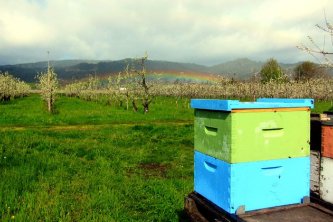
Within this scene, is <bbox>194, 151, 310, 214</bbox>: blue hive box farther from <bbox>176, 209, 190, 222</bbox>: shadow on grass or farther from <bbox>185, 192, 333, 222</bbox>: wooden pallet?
<bbox>176, 209, 190, 222</bbox>: shadow on grass

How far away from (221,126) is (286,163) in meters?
0.90

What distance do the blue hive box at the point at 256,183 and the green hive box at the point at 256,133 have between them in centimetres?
9

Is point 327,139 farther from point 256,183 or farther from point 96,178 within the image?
point 96,178

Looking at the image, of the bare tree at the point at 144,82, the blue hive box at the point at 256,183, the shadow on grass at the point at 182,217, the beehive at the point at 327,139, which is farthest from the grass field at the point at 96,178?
the bare tree at the point at 144,82

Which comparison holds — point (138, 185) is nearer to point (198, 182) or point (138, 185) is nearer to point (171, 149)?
point (198, 182)

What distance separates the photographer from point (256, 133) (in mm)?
4055

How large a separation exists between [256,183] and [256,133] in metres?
0.56

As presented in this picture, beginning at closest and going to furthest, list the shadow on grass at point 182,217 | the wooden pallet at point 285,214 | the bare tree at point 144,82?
the wooden pallet at point 285,214, the shadow on grass at point 182,217, the bare tree at point 144,82

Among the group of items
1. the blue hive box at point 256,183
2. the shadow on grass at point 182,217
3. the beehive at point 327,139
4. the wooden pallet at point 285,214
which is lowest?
the shadow on grass at point 182,217

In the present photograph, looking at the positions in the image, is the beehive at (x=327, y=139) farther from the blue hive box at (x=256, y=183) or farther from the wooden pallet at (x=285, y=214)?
the wooden pallet at (x=285, y=214)

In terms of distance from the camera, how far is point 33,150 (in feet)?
43.5

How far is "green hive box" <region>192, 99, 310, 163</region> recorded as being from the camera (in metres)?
3.93

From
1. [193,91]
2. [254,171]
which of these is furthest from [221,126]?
[193,91]

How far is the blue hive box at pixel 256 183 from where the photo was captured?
12.9ft
